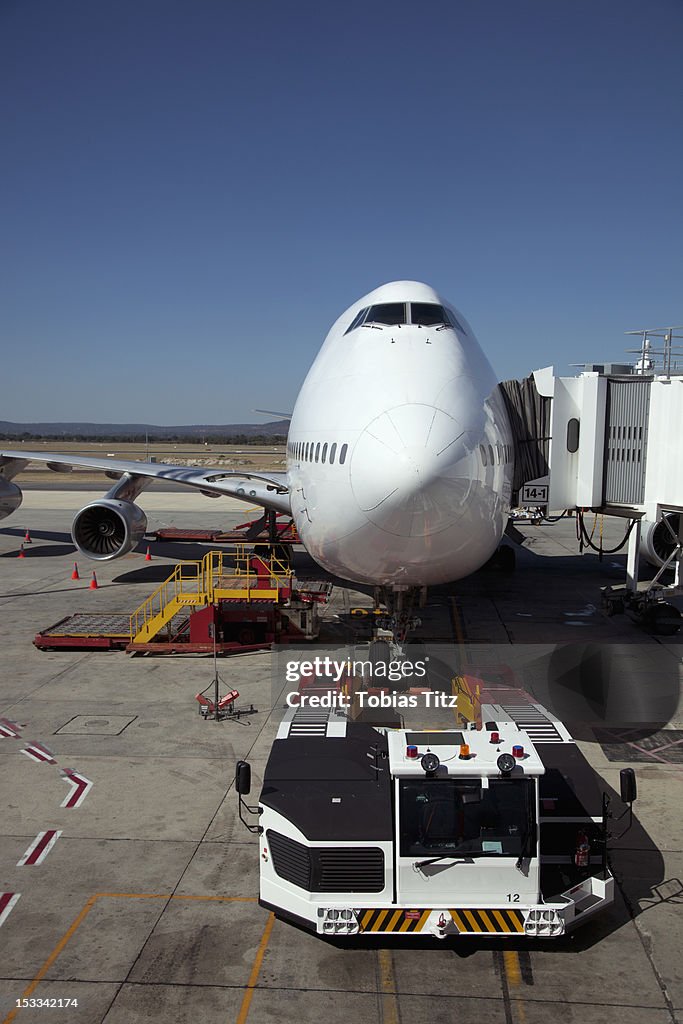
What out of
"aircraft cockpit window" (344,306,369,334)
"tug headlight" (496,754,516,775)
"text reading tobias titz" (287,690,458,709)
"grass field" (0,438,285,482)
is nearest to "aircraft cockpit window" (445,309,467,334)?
"aircraft cockpit window" (344,306,369,334)

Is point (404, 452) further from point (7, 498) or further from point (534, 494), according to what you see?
point (7, 498)

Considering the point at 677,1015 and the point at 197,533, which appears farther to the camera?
the point at 197,533

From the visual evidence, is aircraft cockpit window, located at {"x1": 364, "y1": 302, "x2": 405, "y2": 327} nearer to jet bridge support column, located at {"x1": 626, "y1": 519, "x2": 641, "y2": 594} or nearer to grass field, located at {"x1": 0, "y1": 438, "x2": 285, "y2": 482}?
jet bridge support column, located at {"x1": 626, "y1": 519, "x2": 641, "y2": 594}

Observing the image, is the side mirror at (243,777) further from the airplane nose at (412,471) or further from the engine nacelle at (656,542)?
the engine nacelle at (656,542)

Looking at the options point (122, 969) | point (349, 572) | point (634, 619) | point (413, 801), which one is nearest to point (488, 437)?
point (349, 572)

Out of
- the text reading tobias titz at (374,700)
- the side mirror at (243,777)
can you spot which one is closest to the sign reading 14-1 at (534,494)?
the text reading tobias titz at (374,700)

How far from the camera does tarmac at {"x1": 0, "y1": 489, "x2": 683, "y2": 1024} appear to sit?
6.51 metres

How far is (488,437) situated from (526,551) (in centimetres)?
2252

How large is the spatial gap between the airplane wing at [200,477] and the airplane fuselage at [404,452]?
24.5 ft

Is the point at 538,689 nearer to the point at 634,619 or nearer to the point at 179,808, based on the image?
the point at 634,619

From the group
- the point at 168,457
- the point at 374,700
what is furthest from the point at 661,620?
the point at 168,457

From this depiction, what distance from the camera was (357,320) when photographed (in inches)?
526

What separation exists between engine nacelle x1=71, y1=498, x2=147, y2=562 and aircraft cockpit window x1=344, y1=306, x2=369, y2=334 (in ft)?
38.1

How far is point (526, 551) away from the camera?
1270 inches
